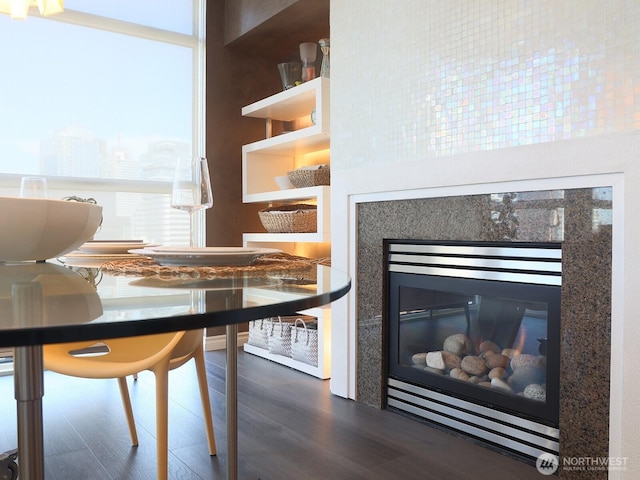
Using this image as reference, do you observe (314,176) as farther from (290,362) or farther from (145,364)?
(145,364)

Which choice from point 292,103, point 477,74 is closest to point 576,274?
point 477,74

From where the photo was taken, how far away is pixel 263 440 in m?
2.20

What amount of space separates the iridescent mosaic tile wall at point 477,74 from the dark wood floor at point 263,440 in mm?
1172

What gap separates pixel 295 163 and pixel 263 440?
97.0 inches

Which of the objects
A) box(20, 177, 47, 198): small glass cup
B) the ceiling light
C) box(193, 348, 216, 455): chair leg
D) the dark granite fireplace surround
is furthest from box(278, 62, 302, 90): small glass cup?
box(20, 177, 47, 198): small glass cup

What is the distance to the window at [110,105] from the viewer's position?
3.38 metres

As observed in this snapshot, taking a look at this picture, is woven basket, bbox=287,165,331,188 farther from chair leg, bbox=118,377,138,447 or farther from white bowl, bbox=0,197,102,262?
white bowl, bbox=0,197,102,262

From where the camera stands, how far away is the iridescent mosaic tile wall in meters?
1.75

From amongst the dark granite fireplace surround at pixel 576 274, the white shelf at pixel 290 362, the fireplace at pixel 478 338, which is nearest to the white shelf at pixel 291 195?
the fireplace at pixel 478 338

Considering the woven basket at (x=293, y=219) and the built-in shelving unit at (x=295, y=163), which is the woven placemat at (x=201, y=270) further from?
the woven basket at (x=293, y=219)

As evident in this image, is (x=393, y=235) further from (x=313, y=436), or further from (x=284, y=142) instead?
(x=284, y=142)

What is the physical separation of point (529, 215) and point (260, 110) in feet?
7.81

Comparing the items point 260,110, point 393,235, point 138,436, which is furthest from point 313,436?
point 260,110

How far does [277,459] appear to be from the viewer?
6.64ft
